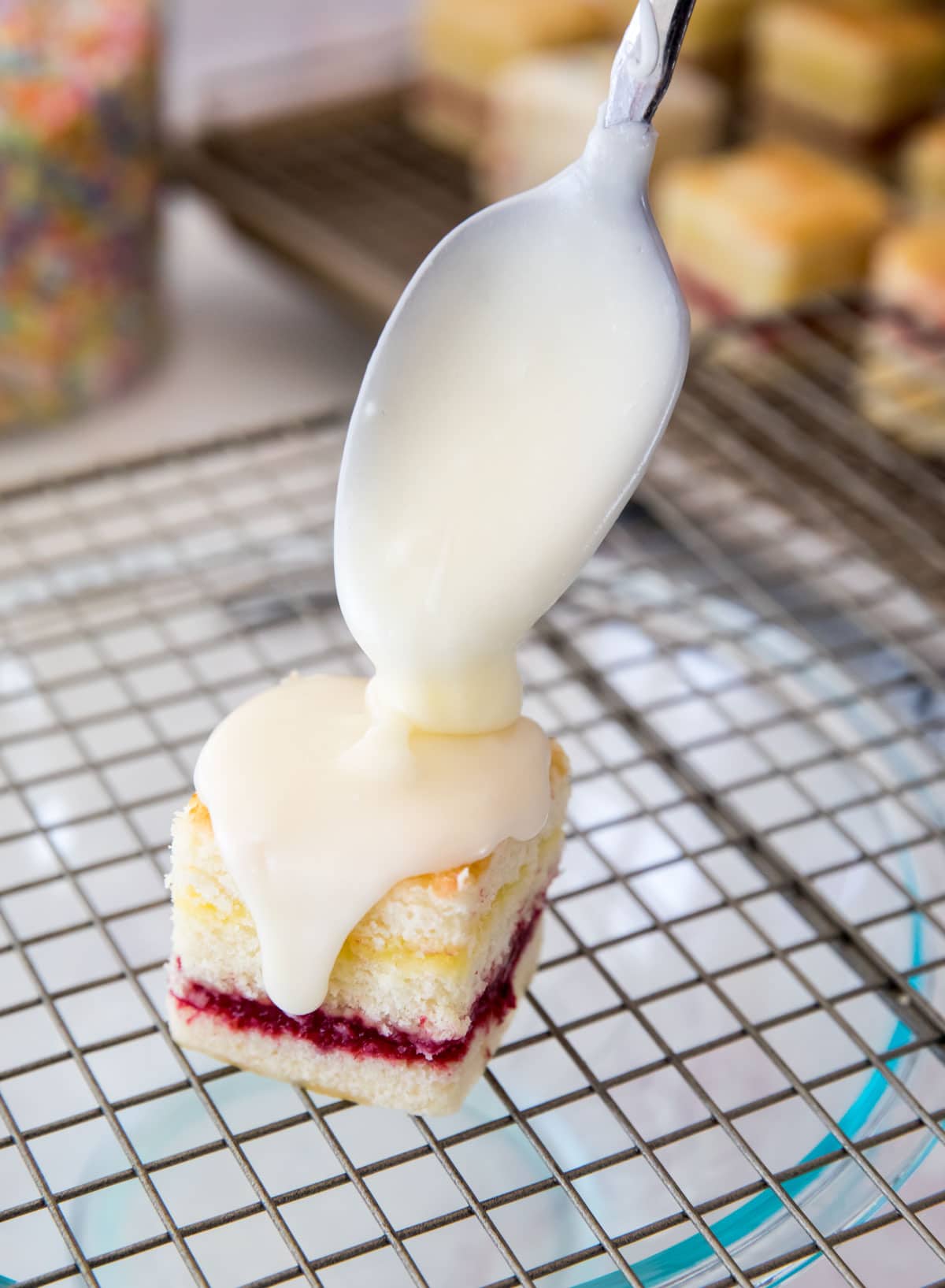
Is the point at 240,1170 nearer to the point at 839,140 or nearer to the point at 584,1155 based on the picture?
Answer: the point at 584,1155

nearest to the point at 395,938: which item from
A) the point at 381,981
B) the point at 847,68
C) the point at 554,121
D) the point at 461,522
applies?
the point at 381,981

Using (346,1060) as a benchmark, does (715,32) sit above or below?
above

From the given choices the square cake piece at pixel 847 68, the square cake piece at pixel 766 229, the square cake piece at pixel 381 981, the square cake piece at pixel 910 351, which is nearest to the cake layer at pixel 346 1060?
the square cake piece at pixel 381 981

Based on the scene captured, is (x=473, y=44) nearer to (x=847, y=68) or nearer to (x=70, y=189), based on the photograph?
(x=847, y=68)

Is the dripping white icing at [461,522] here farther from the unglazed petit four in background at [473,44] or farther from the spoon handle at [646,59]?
the unglazed petit four in background at [473,44]

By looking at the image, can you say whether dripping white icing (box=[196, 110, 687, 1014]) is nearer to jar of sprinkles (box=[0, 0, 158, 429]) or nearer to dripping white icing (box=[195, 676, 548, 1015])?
dripping white icing (box=[195, 676, 548, 1015])

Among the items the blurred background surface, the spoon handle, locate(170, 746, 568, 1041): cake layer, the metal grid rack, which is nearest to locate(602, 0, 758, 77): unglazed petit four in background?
the blurred background surface

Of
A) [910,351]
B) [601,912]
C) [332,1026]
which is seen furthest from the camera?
[910,351]

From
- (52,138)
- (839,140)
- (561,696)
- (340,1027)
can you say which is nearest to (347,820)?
(340,1027)
